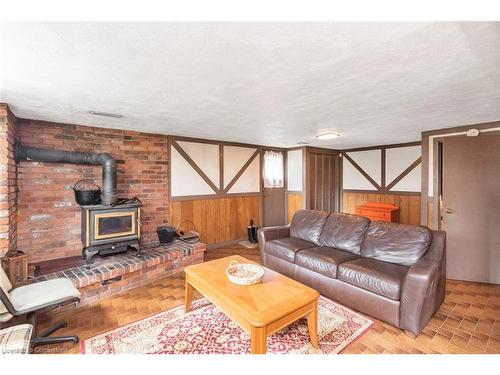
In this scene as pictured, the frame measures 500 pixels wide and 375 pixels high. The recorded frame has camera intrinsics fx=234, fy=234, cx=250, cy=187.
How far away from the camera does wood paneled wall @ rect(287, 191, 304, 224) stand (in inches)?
227

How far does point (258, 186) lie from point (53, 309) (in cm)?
398

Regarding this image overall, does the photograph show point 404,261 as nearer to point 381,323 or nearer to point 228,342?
point 381,323

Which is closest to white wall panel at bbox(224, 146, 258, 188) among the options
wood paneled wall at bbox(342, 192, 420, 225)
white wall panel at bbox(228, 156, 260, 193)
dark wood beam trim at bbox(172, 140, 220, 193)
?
white wall panel at bbox(228, 156, 260, 193)

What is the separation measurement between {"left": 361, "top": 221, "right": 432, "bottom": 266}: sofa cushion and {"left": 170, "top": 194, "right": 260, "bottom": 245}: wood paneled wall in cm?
276

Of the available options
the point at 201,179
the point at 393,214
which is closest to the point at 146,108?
the point at 201,179

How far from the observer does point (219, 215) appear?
4.77 m

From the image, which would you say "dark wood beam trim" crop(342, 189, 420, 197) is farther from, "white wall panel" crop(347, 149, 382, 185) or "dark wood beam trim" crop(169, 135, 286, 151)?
"dark wood beam trim" crop(169, 135, 286, 151)

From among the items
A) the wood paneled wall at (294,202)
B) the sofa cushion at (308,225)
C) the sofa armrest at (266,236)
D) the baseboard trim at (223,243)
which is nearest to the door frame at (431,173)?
the sofa cushion at (308,225)

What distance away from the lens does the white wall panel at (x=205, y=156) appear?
14.2 ft

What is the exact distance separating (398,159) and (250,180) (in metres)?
3.34

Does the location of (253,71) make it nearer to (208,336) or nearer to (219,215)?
(208,336)

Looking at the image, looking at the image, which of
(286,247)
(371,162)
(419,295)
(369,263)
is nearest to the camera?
(419,295)

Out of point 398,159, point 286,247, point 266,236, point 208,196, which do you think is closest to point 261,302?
point 286,247

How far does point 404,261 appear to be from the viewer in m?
2.42
